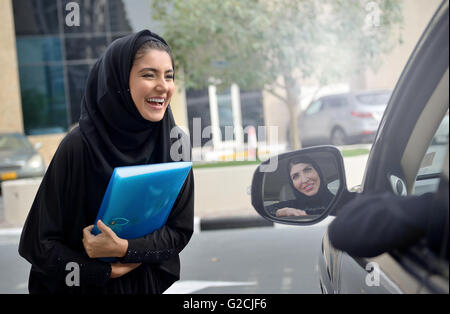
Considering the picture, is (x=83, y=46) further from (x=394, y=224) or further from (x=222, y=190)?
(x=394, y=224)

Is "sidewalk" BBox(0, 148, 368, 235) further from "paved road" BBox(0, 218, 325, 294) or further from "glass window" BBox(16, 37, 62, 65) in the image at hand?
"glass window" BBox(16, 37, 62, 65)

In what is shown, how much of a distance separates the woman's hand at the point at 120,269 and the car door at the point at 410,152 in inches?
22.9

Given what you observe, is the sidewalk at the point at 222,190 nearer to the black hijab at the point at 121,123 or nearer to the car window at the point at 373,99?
the car window at the point at 373,99

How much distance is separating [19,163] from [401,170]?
10.3 m

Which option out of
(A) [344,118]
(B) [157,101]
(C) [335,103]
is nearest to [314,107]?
(C) [335,103]

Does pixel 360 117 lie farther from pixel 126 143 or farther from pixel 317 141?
pixel 126 143

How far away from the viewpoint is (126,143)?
1.64m

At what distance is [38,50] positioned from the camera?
55.2ft

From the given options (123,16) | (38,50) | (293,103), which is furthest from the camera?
(38,50)

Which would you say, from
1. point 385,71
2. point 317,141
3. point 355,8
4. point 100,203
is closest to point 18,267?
point 100,203

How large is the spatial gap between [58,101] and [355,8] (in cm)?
1009

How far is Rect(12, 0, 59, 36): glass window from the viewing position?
1681cm

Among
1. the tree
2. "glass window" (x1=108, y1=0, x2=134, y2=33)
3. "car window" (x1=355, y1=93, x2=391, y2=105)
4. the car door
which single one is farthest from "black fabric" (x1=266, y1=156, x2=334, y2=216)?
"glass window" (x1=108, y1=0, x2=134, y2=33)

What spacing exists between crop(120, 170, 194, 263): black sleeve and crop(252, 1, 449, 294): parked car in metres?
0.22
